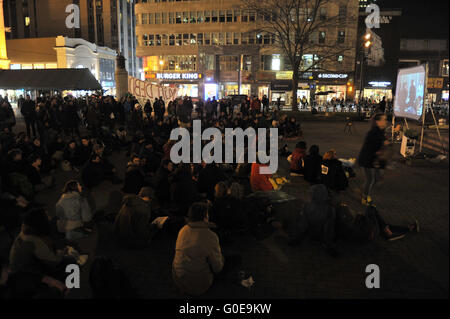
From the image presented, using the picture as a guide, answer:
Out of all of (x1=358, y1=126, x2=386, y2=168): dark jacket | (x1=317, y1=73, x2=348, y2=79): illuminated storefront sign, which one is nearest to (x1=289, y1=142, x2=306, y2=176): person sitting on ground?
(x1=358, y1=126, x2=386, y2=168): dark jacket

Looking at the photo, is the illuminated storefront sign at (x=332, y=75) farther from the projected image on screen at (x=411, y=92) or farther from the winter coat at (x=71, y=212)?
the winter coat at (x=71, y=212)

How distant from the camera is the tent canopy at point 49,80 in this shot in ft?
86.0

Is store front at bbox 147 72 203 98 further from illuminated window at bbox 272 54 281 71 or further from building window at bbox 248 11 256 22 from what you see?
illuminated window at bbox 272 54 281 71

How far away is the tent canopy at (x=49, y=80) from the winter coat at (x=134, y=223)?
22748mm

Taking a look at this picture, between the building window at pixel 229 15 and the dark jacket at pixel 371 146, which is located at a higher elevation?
the building window at pixel 229 15

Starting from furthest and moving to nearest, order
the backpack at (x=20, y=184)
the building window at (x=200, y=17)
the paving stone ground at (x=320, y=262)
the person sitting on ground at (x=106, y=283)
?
the building window at (x=200, y=17) < the backpack at (x=20, y=184) < the paving stone ground at (x=320, y=262) < the person sitting on ground at (x=106, y=283)

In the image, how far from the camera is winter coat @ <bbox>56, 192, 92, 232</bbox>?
6.06 m

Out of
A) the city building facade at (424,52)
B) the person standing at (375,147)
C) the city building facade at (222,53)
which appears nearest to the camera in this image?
the person standing at (375,147)

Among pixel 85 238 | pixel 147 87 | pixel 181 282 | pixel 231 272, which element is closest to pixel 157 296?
pixel 181 282

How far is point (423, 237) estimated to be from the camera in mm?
6102

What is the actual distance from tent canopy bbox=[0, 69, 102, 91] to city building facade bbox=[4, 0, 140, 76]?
47.2 meters

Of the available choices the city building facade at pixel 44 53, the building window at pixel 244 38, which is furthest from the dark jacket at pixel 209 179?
the building window at pixel 244 38
